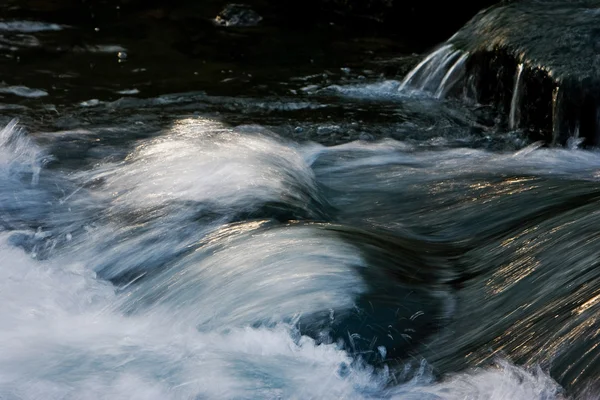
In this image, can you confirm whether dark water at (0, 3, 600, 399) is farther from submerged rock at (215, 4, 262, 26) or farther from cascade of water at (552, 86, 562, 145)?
submerged rock at (215, 4, 262, 26)

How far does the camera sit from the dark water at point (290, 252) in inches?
112

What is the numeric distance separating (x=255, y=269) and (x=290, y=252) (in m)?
0.17

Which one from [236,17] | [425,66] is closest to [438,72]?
[425,66]

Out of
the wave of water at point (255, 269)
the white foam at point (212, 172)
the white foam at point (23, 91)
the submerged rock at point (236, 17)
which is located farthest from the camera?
the submerged rock at point (236, 17)

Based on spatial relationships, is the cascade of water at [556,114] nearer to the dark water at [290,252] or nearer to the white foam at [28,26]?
the dark water at [290,252]

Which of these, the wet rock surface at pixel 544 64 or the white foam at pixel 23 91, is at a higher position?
the wet rock surface at pixel 544 64

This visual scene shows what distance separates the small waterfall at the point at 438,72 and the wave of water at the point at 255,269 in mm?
1746

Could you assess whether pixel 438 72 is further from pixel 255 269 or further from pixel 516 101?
pixel 255 269

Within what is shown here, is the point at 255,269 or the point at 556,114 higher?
the point at 556,114

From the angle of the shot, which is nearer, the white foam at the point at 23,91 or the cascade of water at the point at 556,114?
the cascade of water at the point at 556,114

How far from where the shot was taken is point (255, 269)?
347 cm

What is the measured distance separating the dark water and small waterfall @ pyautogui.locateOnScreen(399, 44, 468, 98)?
0.30 metres

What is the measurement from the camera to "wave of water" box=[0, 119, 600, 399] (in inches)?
112

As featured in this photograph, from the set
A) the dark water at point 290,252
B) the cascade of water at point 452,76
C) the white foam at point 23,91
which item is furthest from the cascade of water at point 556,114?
the white foam at point 23,91
